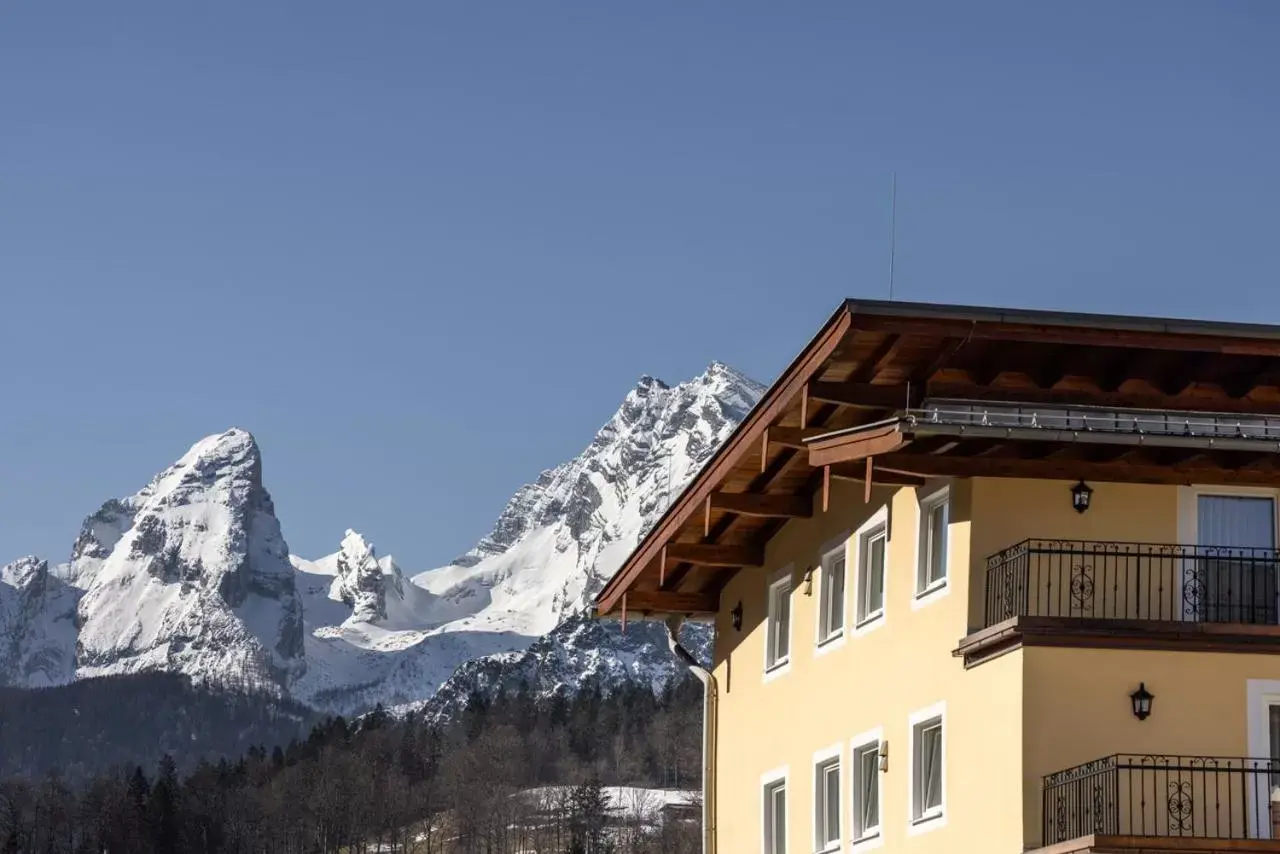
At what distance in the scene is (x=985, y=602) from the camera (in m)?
26.4

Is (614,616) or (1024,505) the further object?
(614,616)

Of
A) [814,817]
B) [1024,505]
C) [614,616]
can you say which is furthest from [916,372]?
[614,616]

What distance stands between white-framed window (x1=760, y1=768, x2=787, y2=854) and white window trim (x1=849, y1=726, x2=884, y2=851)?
3997 mm

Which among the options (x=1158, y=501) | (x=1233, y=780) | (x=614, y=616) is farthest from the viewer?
(x=614, y=616)

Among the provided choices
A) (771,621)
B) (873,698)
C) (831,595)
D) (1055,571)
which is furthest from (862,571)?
(1055,571)

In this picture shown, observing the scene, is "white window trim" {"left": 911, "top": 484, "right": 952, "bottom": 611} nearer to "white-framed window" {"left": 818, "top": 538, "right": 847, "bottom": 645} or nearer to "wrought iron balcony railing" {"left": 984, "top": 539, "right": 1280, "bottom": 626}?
"wrought iron balcony railing" {"left": 984, "top": 539, "right": 1280, "bottom": 626}

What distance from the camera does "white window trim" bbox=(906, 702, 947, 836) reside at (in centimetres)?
2677

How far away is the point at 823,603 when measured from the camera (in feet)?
107

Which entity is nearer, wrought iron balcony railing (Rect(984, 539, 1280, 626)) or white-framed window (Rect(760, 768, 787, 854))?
wrought iron balcony railing (Rect(984, 539, 1280, 626))

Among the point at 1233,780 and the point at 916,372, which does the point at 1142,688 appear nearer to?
the point at 1233,780

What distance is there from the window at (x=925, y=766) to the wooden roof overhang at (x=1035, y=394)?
2884 mm

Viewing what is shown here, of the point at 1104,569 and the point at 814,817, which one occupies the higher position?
the point at 1104,569

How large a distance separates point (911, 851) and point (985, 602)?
338cm

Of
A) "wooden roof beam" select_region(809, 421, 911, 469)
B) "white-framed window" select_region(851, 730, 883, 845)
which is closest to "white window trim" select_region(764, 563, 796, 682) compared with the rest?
"white-framed window" select_region(851, 730, 883, 845)
